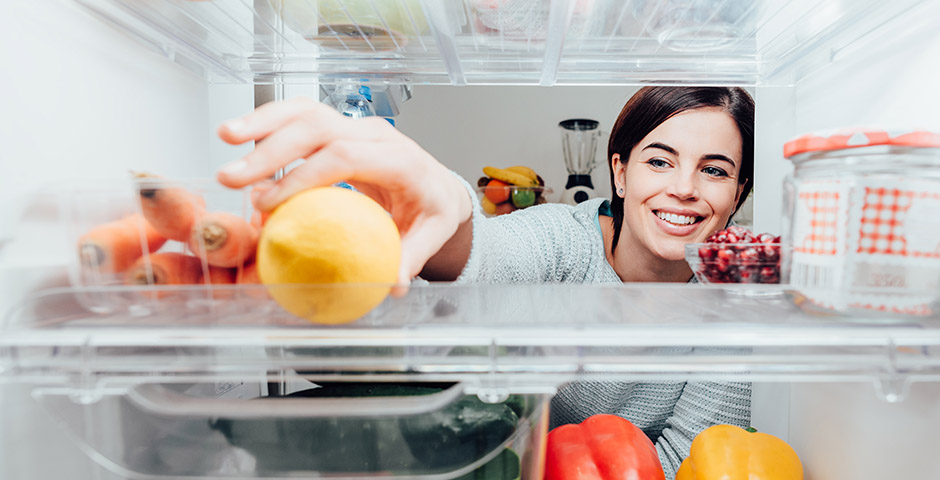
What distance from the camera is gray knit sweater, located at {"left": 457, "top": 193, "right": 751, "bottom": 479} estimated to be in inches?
31.6

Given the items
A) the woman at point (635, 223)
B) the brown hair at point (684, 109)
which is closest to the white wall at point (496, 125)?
the woman at point (635, 223)

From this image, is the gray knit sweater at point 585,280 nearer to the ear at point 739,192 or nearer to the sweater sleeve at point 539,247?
the sweater sleeve at point 539,247

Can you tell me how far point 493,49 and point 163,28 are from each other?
41 centimetres

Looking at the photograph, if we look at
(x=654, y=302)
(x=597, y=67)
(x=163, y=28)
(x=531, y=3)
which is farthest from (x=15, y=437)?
(x=597, y=67)

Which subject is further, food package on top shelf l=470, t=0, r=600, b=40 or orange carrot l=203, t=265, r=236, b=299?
food package on top shelf l=470, t=0, r=600, b=40

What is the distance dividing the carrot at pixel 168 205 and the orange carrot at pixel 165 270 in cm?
2

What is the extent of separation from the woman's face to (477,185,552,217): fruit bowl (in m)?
0.93

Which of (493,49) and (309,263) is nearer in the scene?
→ (309,263)

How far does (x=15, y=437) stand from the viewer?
0.45 m

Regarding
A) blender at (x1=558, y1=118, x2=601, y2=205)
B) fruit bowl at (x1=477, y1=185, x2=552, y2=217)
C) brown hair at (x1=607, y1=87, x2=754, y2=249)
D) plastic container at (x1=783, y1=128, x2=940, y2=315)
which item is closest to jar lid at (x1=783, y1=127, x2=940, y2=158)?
plastic container at (x1=783, y1=128, x2=940, y2=315)

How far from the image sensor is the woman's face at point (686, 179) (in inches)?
38.6

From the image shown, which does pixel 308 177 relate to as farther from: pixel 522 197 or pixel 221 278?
pixel 522 197

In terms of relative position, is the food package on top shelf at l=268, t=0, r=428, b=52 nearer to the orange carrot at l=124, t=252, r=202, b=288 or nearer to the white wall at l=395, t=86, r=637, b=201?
the orange carrot at l=124, t=252, r=202, b=288

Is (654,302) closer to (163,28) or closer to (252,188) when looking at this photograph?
(252,188)
